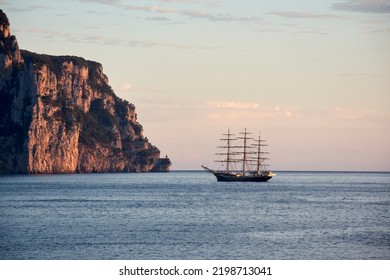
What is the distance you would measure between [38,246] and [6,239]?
17.9 feet

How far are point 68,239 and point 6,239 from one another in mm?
5078

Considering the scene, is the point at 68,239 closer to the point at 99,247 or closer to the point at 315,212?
the point at 99,247

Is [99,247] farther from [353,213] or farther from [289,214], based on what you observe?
[353,213]

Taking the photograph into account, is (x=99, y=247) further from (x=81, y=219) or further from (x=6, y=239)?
(x=81, y=219)

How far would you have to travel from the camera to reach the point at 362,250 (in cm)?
6600

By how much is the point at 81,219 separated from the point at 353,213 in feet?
105

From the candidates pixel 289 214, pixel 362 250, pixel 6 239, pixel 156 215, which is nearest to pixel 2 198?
pixel 156 215

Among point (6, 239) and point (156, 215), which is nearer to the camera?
point (6, 239)
